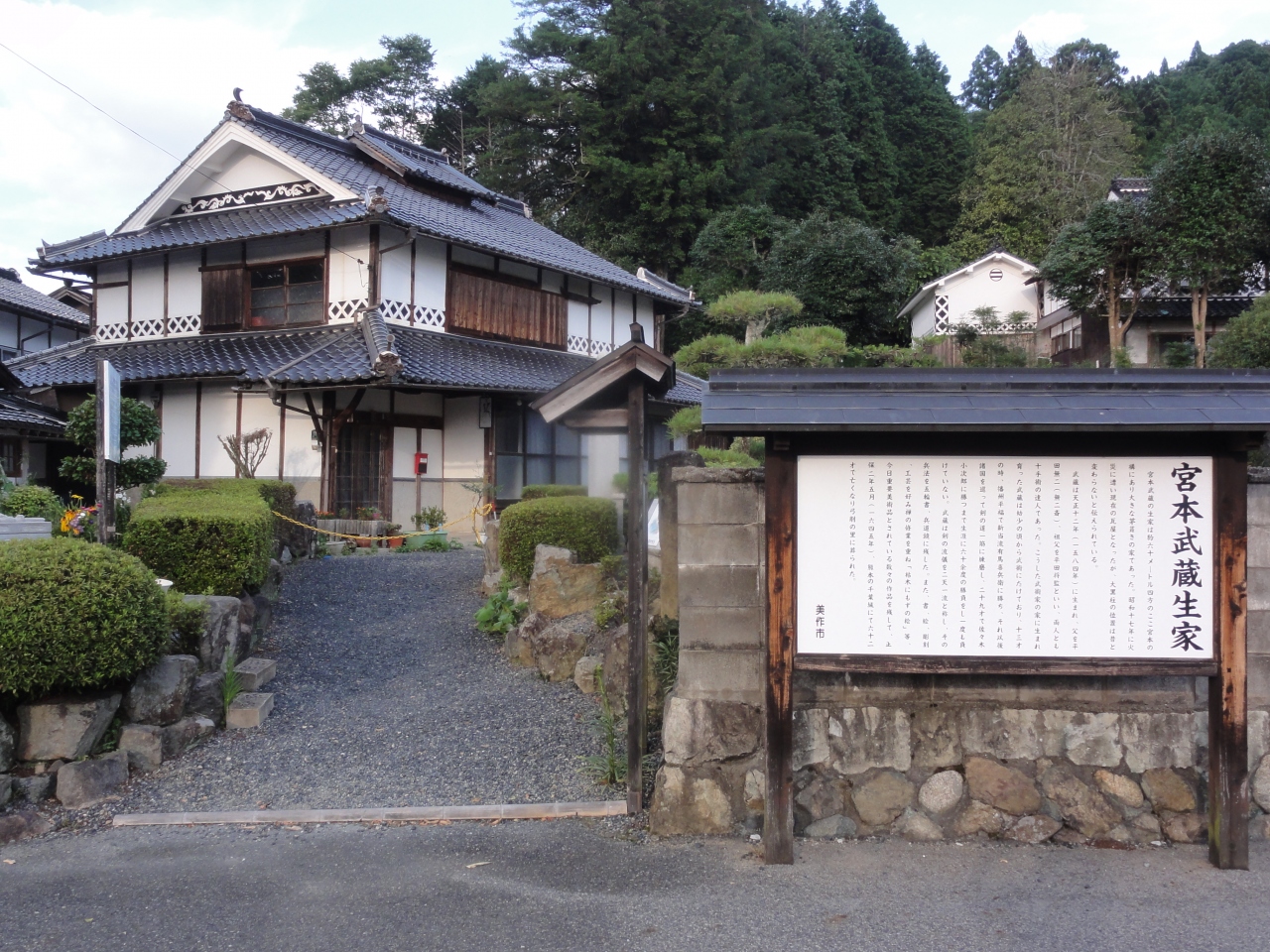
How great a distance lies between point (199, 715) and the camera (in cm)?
698

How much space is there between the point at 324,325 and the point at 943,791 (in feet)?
54.9

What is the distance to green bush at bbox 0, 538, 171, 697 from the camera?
18.3 ft

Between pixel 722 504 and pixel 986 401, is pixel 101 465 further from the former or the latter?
pixel 986 401

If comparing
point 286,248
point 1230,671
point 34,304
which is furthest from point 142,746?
point 34,304

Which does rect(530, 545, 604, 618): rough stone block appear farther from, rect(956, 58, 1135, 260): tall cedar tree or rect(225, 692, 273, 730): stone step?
rect(956, 58, 1135, 260): tall cedar tree

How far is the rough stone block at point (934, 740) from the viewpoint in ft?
17.5

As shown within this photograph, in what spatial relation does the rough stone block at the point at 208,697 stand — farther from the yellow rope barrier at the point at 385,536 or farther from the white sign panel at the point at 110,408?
the yellow rope barrier at the point at 385,536

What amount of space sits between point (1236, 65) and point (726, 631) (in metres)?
58.9

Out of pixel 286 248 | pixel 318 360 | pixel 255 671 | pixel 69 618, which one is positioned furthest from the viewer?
pixel 286 248

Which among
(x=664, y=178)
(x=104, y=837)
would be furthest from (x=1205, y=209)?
(x=104, y=837)

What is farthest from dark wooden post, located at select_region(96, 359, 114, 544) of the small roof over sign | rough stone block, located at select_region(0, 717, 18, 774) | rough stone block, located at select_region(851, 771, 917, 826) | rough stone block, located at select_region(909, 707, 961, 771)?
rough stone block, located at select_region(909, 707, 961, 771)

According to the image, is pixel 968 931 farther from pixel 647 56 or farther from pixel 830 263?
pixel 647 56

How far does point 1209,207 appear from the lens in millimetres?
21453

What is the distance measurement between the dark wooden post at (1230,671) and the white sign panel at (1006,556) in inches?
2.7
